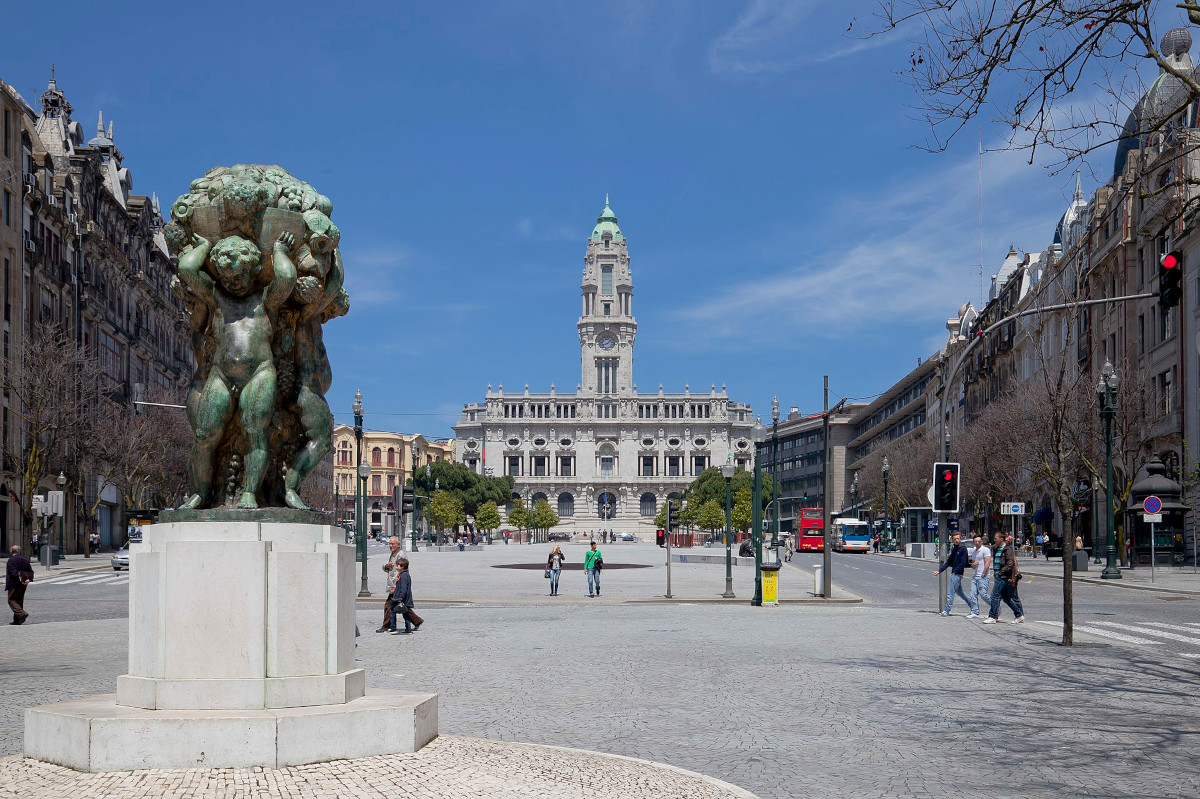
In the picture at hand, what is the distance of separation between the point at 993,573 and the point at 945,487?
2.09 metres

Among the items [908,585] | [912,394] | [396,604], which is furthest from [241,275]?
[912,394]

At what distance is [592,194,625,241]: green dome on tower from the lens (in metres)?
184

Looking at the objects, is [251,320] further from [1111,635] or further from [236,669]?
[1111,635]

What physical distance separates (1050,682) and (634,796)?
7.89 meters

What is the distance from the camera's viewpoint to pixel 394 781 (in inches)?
244

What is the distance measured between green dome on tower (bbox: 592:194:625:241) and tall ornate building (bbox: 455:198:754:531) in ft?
18.7

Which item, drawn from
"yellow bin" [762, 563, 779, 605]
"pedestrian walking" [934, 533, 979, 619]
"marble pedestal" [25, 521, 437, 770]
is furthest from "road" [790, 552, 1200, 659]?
"marble pedestal" [25, 521, 437, 770]

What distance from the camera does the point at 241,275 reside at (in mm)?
7465

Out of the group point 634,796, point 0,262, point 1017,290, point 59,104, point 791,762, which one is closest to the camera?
point 634,796

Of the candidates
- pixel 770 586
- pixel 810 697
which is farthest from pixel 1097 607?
pixel 810 697

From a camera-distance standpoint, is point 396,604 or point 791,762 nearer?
point 791,762

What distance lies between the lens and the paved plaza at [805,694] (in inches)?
322

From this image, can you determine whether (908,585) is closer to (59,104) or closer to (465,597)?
(465,597)

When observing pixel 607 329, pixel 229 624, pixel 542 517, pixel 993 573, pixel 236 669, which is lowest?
pixel 542 517
